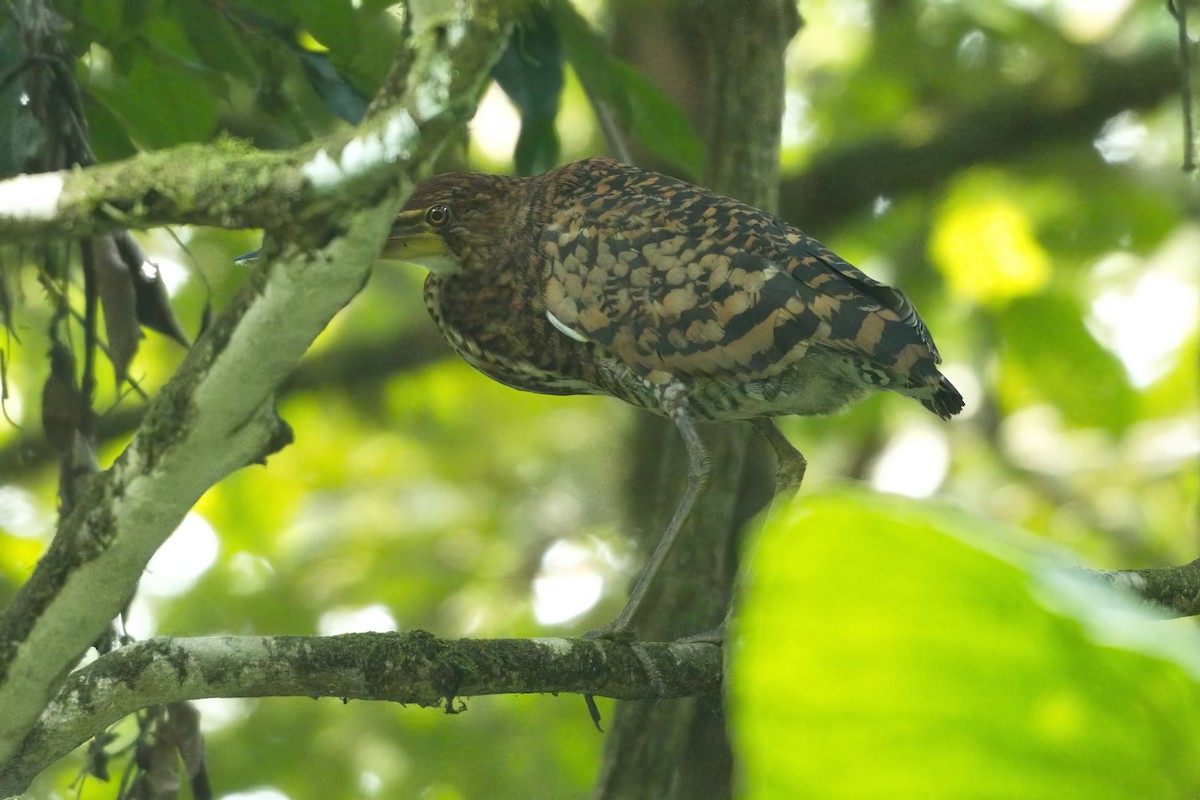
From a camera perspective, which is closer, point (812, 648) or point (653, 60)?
point (812, 648)

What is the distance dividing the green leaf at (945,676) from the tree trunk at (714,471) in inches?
122

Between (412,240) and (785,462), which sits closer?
(412,240)

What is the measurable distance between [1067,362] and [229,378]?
3.79 m

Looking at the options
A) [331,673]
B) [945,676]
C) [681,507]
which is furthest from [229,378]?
[681,507]

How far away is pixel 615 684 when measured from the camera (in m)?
2.51

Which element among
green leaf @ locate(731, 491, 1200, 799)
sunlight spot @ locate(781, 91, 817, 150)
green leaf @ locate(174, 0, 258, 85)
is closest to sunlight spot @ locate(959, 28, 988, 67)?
sunlight spot @ locate(781, 91, 817, 150)

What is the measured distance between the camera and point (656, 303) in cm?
288

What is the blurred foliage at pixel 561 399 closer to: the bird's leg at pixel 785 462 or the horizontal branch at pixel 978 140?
the horizontal branch at pixel 978 140

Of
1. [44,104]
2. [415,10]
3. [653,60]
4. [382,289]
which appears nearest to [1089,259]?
[653,60]

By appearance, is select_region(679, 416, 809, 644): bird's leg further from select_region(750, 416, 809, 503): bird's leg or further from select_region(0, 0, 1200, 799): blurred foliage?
select_region(0, 0, 1200, 799): blurred foliage

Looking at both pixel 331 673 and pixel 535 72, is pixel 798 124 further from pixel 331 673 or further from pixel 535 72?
pixel 331 673

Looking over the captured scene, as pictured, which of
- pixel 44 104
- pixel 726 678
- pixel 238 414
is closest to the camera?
pixel 238 414

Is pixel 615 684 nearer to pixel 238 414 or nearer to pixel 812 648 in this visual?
pixel 238 414

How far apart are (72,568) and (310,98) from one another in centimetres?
208
